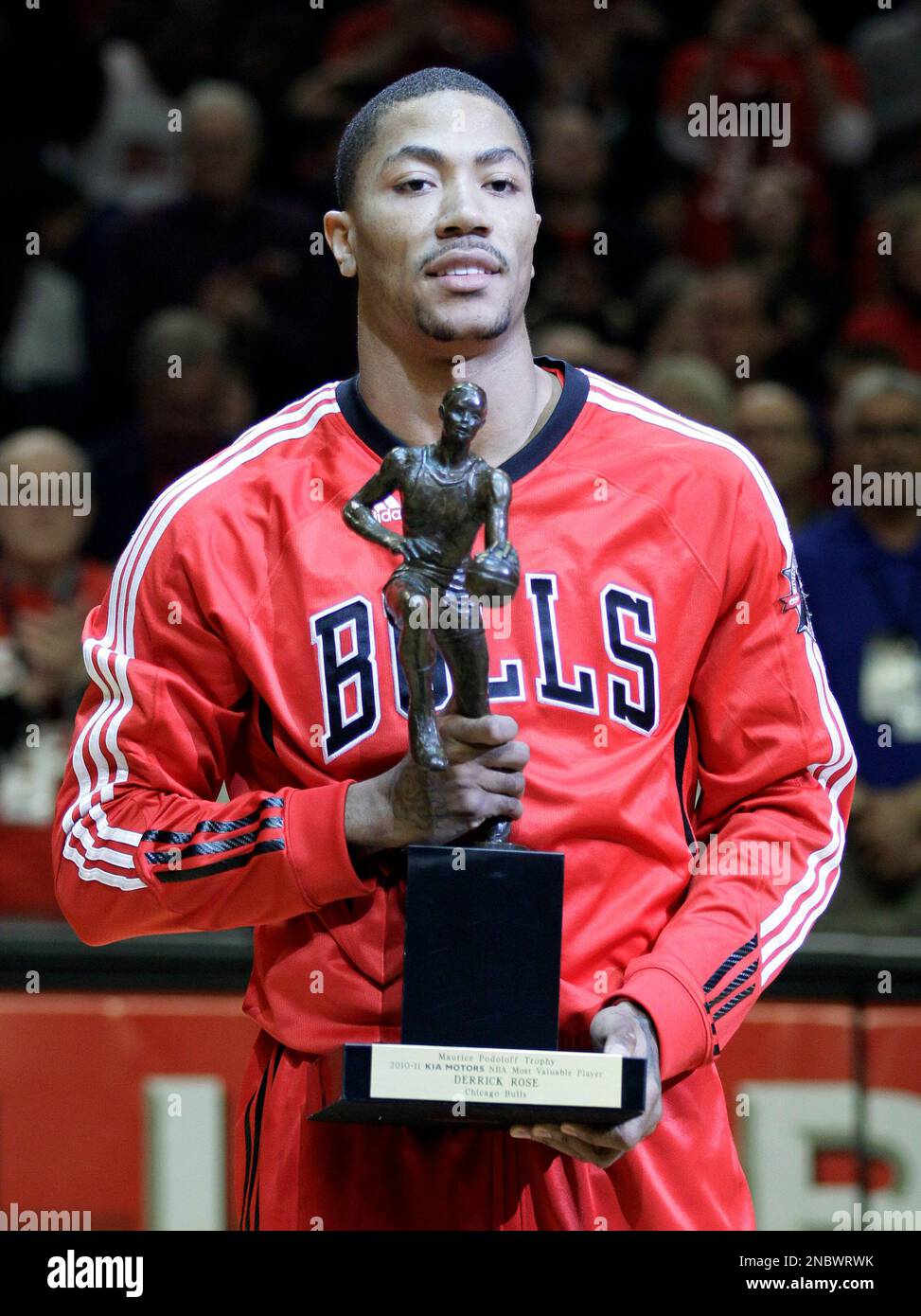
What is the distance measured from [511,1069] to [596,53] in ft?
17.5

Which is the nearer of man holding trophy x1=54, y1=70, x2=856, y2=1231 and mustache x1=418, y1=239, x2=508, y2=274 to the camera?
man holding trophy x1=54, y1=70, x2=856, y2=1231

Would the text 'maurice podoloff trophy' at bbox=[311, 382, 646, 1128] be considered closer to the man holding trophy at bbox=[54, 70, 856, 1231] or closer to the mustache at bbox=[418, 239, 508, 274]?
the man holding trophy at bbox=[54, 70, 856, 1231]

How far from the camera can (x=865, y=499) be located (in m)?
5.02

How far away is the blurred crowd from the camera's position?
516 cm

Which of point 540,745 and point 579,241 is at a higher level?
point 579,241

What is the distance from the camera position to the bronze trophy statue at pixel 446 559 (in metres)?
2.27

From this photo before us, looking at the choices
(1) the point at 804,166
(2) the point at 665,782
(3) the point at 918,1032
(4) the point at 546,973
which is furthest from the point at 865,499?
(4) the point at 546,973

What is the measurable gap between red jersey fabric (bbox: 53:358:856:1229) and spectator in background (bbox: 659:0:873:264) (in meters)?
4.14

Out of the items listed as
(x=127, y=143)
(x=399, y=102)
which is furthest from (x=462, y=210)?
(x=127, y=143)

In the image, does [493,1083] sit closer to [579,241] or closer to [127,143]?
[579,241]

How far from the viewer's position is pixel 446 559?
2332 millimetres

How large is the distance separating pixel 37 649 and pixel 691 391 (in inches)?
73.2

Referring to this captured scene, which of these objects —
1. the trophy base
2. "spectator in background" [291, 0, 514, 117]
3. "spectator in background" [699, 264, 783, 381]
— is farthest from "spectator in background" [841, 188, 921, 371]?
the trophy base

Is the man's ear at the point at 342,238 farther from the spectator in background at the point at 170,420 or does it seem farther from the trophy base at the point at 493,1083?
the spectator in background at the point at 170,420
